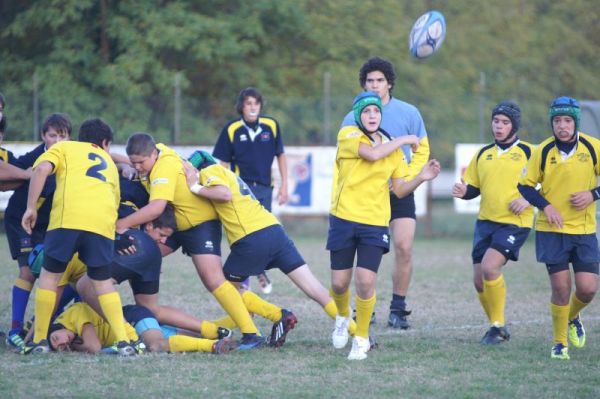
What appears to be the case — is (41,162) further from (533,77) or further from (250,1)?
(533,77)

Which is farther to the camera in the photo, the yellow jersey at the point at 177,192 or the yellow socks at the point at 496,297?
the yellow socks at the point at 496,297

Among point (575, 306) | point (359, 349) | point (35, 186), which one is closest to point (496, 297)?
point (575, 306)

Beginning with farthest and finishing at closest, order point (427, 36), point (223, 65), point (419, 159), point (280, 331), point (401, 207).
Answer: point (223, 65)
point (427, 36)
point (401, 207)
point (419, 159)
point (280, 331)

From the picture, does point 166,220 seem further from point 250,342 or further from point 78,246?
point 250,342

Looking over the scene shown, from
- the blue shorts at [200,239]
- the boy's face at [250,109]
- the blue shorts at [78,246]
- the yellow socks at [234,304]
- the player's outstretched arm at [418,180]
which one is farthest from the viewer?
the boy's face at [250,109]

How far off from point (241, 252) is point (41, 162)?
148cm

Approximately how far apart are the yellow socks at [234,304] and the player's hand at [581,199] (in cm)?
234

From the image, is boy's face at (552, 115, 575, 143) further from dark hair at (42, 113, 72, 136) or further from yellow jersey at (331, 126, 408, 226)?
dark hair at (42, 113, 72, 136)

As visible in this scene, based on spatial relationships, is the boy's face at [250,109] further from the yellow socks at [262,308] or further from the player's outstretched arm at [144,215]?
the player's outstretched arm at [144,215]

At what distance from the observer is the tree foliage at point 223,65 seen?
17688mm

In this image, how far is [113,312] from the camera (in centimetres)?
614

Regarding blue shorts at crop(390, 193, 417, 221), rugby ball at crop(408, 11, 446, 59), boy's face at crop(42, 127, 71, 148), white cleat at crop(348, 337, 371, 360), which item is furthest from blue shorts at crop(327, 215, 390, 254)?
rugby ball at crop(408, 11, 446, 59)

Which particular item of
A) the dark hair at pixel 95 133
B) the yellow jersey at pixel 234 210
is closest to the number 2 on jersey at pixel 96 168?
the dark hair at pixel 95 133

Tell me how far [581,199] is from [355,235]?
59.4 inches
